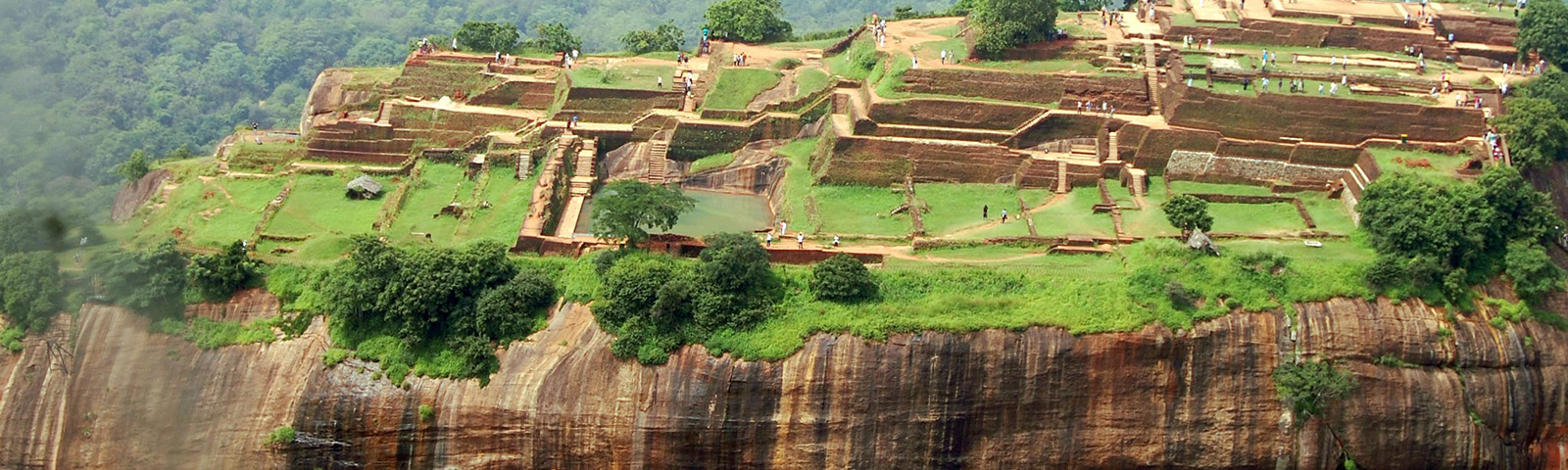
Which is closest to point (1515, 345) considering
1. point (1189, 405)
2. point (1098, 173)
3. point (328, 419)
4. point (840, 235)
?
point (1189, 405)

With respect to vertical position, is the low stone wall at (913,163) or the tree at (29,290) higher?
the low stone wall at (913,163)

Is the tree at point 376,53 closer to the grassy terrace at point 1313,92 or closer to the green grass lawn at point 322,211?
the green grass lawn at point 322,211

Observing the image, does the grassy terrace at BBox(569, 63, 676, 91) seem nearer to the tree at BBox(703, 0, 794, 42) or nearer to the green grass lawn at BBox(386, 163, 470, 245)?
the tree at BBox(703, 0, 794, 42)

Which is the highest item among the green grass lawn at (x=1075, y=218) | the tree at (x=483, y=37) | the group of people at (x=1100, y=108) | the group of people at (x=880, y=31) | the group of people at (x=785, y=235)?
the group of people at (x=880, y=31)

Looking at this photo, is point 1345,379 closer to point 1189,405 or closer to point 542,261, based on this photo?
point 1189,405

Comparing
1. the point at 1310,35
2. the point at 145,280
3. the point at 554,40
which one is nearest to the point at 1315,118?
the point at 1310,35

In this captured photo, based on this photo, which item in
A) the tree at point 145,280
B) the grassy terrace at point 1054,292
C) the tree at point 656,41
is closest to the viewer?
the grassy terrace at point 1054,292

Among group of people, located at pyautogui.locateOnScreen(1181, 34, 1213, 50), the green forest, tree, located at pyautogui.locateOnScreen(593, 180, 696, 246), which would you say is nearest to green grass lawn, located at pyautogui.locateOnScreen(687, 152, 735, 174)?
tree, located at pyautogui.locateOnScreen(593, 180, 696, 246)

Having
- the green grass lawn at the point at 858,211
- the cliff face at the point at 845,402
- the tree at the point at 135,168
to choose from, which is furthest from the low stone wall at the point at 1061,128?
the tree at the point at 135,168
